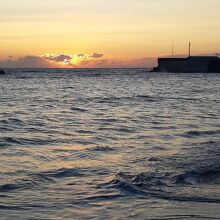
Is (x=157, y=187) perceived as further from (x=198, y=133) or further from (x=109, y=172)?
(x=198, y=133)

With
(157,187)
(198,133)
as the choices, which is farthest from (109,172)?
(198,133)

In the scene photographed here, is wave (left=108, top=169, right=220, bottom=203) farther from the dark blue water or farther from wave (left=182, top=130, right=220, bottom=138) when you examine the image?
wave (left=182, top=130, right=220, bottom=138)

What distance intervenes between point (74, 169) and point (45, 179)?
139 centimetres

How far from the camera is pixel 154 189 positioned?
10.1 meters

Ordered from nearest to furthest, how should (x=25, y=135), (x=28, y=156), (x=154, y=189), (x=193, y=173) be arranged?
(x=154, y=189) → (x=193, y=173) → (x=28, y=156) → (x=25, y=135)

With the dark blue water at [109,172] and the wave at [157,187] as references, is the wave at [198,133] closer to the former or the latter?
the dark blue water at [109,172]

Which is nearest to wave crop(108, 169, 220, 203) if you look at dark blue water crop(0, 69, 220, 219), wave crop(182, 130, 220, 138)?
dark blue water crop(0, 69, 220, 219)

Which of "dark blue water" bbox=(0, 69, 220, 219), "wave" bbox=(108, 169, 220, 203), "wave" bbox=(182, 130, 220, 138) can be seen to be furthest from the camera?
"wave" bbox=(182, 130, 220, 138)

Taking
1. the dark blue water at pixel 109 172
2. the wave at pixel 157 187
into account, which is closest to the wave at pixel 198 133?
the dark blue water at pixel 109 172

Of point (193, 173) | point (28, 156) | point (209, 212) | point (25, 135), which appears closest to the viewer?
point (209, 212)

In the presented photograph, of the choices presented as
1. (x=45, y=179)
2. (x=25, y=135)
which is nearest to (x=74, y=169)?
(x=45, y=179)

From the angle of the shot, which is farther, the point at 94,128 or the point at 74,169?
the point at 94,128

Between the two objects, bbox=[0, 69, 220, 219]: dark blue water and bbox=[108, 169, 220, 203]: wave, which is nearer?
bbox=[0, 69, 220, 219]: dark blue water

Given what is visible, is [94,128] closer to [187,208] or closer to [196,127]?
[196,127]
